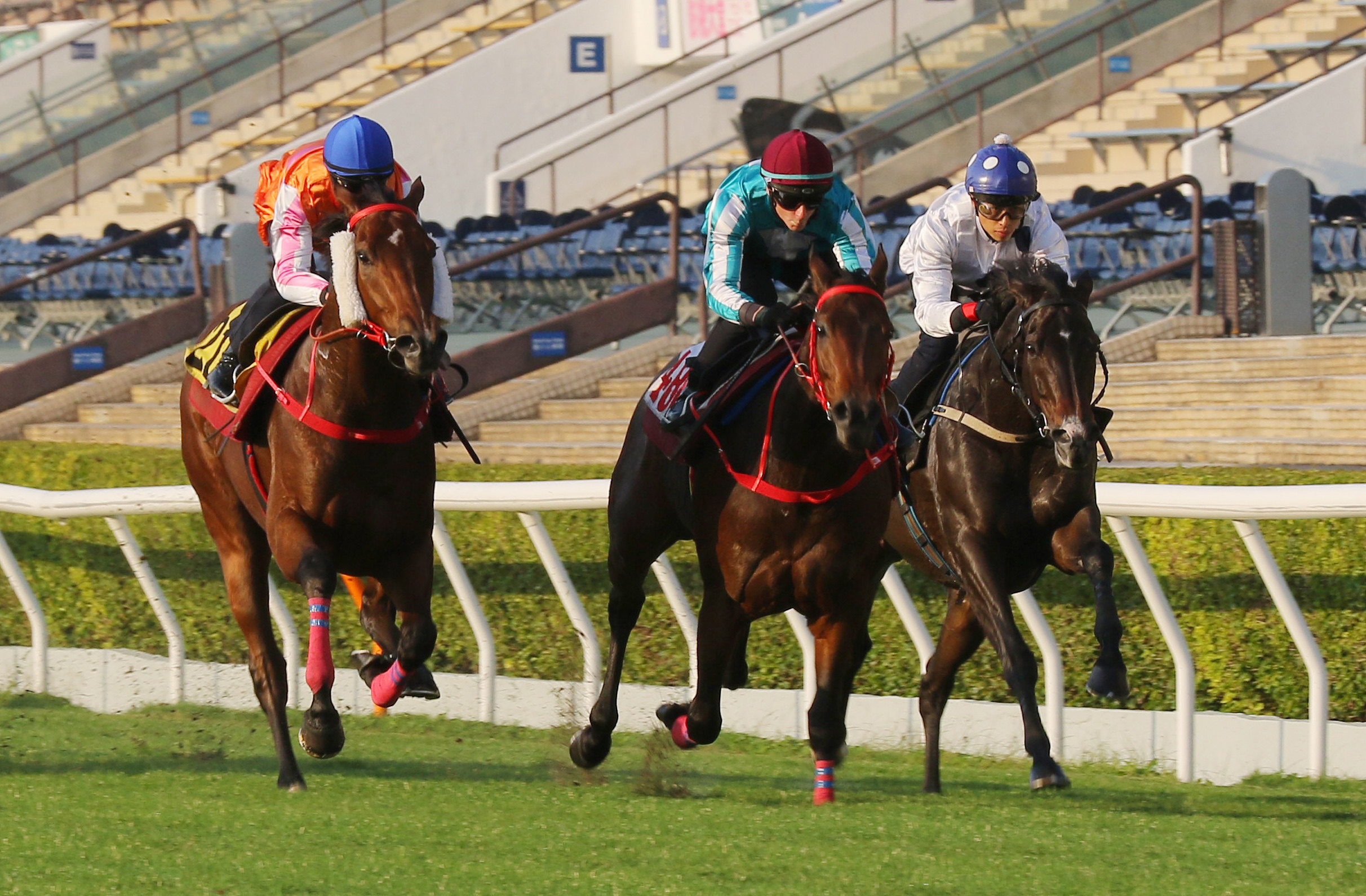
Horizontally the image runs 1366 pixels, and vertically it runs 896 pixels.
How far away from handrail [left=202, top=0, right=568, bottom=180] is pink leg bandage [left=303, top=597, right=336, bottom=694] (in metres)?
16.5

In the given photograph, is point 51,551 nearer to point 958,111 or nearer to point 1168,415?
point 1168,415

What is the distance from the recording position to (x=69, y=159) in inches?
859

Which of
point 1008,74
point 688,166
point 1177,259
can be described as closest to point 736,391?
point 1177,259

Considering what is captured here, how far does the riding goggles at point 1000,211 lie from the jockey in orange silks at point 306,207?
5.52ft

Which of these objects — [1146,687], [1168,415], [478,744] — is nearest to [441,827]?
[478,744]

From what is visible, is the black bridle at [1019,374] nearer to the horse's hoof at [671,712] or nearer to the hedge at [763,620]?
the hedge at [763,620]

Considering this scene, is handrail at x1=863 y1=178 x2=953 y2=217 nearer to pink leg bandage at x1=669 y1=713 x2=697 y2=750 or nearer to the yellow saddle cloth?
the yellow saddle cloth

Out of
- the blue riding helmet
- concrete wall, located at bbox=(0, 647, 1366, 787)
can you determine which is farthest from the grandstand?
the blue riding helmet

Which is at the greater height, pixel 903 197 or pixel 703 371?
pixel 903 197

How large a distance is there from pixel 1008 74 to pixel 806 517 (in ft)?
40.6

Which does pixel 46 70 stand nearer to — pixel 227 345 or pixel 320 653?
pixel 227 345

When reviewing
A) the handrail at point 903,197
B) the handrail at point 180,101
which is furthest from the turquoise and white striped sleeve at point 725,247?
the handrail at point 180,101

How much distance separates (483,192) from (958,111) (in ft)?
20.2

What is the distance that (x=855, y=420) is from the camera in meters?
4.45
